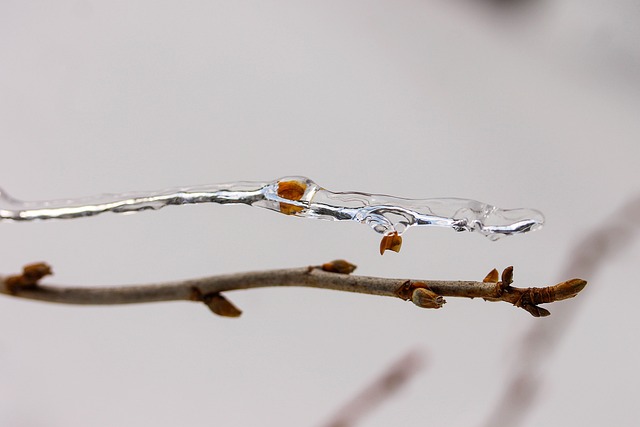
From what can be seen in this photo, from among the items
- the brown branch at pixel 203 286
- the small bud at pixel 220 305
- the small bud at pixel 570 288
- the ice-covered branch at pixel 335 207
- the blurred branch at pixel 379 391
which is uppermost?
the ice-covered branch at pixel 335 207

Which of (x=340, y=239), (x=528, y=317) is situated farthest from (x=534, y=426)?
(x=340, y=239)

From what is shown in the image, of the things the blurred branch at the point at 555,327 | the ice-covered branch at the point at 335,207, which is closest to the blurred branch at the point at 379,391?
the blurred branch at the point at 555,327

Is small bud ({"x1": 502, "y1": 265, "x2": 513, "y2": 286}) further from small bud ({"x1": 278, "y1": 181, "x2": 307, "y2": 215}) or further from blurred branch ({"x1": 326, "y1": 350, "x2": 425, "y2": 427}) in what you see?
blurred branch ({"x1": 326, "y1": 350, "x2": 425, "y2": 427})

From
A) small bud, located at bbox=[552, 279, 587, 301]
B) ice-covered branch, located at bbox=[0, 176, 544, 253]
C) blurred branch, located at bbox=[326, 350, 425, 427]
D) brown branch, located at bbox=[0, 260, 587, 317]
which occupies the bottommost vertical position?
blurred branch, located at bbox=[326, 350, 425, 427]

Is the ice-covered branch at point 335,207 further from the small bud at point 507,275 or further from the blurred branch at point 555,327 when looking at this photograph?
the blurred branch at point 555,327

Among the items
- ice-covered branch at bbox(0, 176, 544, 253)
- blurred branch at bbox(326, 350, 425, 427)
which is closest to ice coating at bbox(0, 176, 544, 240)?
ice-covered branch at bbox(0, 176, 544, 253)

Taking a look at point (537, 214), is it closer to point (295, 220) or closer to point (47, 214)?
point (47, 214)
